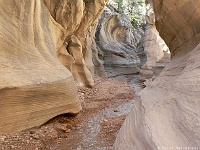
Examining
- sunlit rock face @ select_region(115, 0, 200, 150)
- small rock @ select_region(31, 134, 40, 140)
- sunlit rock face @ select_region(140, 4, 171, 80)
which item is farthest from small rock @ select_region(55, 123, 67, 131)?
sunlit rock face @ select_region(140, 4, 171, 80)

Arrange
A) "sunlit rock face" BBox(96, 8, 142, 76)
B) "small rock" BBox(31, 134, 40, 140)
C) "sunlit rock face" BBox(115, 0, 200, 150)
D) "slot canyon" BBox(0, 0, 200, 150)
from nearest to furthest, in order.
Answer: "sunlit rock face" BBox(115, 0, 200, 150)
"slot canyon" BBox(0, 0, 200, 150)
"small rock" BBox(31, 134, 40, 140)
"sunlit rock face" BBox(96, 8, 142, 76)

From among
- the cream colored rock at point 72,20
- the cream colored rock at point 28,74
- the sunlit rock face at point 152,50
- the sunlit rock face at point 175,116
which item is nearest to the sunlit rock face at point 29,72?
the cream colored rock at point 28,74

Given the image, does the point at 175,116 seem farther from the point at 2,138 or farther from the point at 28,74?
the point at 28,74

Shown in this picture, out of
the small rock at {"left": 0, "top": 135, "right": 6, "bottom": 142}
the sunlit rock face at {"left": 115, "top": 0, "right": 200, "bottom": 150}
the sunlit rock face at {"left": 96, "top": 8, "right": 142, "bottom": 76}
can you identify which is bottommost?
the sunlit rock face at {"left": 96, "top": 8, "right": 142, "bottom": 76}

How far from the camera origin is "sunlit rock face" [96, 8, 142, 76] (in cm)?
1839

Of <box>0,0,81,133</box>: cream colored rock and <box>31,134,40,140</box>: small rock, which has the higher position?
<box>0,0,81,133</box>: cream colored rock

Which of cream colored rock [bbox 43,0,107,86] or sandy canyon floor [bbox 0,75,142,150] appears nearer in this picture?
sandy canyon floor [bbox 0,75,142,150]

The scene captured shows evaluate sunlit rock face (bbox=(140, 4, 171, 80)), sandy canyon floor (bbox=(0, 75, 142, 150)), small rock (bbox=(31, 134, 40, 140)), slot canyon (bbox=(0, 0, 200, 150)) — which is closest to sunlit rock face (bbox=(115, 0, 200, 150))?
slot canyon (bbox=(0, 0, 200, 150))

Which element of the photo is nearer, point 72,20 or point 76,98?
point 76,98

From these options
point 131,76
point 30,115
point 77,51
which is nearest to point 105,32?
point 131,76

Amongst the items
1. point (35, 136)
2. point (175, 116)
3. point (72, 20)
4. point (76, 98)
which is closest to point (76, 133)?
point (35, 136)

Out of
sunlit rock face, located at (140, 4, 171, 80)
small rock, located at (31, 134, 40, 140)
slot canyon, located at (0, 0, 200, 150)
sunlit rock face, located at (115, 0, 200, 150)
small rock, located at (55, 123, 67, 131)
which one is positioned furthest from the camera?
sunlit rock face, located at (140, 4, 171, 80)

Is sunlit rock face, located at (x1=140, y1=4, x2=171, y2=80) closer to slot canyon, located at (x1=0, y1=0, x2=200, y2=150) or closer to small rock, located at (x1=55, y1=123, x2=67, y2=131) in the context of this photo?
slot canyon, located at (x1=0, y1=0, x2=200, y2=150)

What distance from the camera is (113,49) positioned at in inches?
739
